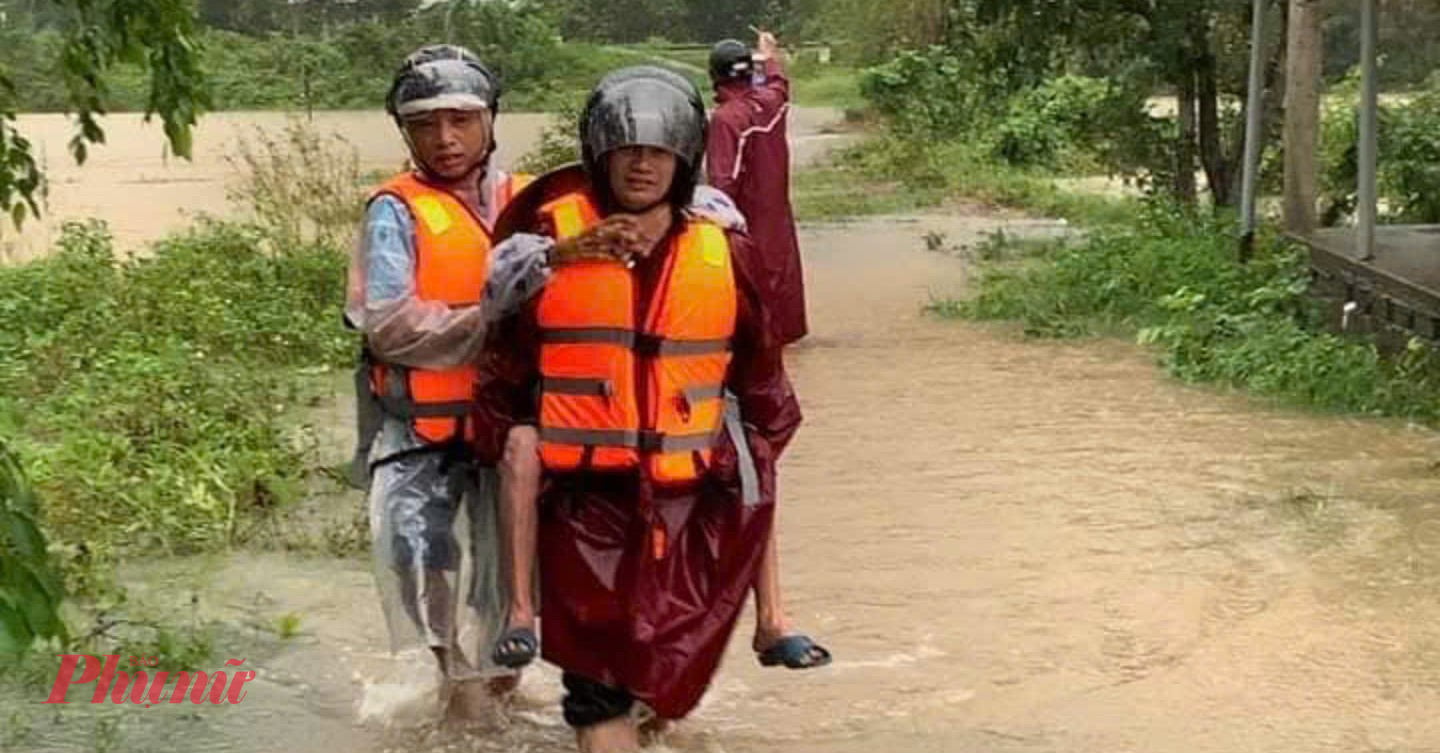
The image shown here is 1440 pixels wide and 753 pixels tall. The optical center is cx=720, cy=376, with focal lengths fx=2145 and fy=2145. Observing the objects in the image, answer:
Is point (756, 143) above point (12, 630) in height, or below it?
above

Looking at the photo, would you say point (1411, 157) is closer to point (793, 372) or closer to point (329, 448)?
point (793, 372)

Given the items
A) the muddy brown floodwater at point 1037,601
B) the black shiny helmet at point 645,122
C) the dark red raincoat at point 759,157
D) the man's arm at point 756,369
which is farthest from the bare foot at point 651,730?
the dark red raincoat at point 759,157

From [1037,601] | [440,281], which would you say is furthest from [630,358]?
[1037,601]

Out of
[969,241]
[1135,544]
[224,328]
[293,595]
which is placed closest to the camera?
[293,595]

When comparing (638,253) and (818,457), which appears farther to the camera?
(818,457)

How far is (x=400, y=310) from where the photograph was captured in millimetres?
4582

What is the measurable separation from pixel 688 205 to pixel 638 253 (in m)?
0.22

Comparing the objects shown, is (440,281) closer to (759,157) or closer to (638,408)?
(638,408)

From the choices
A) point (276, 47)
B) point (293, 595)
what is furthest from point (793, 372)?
point (276, 47)

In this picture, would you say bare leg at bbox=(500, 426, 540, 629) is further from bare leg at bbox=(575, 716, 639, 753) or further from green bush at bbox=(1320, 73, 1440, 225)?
green bush at bbox=(1320, 73, 1440, 225)

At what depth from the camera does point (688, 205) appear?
4441mm

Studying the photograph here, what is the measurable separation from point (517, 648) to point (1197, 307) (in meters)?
8.14

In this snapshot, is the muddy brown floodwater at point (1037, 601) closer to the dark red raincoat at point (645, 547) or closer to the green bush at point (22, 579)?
the dark red raincoat at point (645, 547)

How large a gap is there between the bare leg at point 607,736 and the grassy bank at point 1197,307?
17.9 feet
